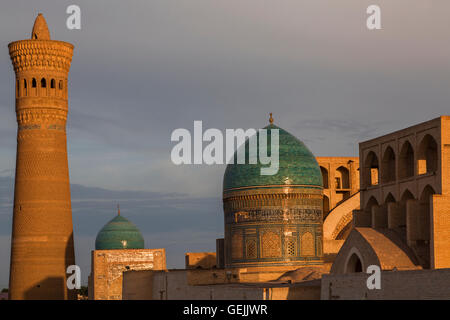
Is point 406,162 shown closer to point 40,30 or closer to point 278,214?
point 278,214

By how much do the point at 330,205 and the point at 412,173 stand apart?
10.4 meters

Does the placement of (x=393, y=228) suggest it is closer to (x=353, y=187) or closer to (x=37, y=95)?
(x=353, y=187)

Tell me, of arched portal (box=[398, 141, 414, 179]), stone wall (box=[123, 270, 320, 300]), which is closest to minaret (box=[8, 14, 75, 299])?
stone wall (box=[123, 270, 320, 300])

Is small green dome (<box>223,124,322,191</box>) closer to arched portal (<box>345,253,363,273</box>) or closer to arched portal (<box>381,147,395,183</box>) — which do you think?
arched portal (<box>381,147,395,183</box>)

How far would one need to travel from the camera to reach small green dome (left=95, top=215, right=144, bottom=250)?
41406 millimetres

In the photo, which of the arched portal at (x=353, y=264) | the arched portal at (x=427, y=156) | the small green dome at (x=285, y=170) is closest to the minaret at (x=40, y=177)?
the small green dome at (x=285, y=170)

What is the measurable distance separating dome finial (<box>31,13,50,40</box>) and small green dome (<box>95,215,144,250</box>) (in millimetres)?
9854

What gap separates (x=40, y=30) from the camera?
36188mm

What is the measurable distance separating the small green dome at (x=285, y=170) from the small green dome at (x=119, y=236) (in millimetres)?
8690

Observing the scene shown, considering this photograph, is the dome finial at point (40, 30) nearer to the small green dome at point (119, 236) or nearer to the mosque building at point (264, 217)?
the mosque building at point (264, 217)

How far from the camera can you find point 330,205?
37.9 meters

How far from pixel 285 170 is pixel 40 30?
10998mm
